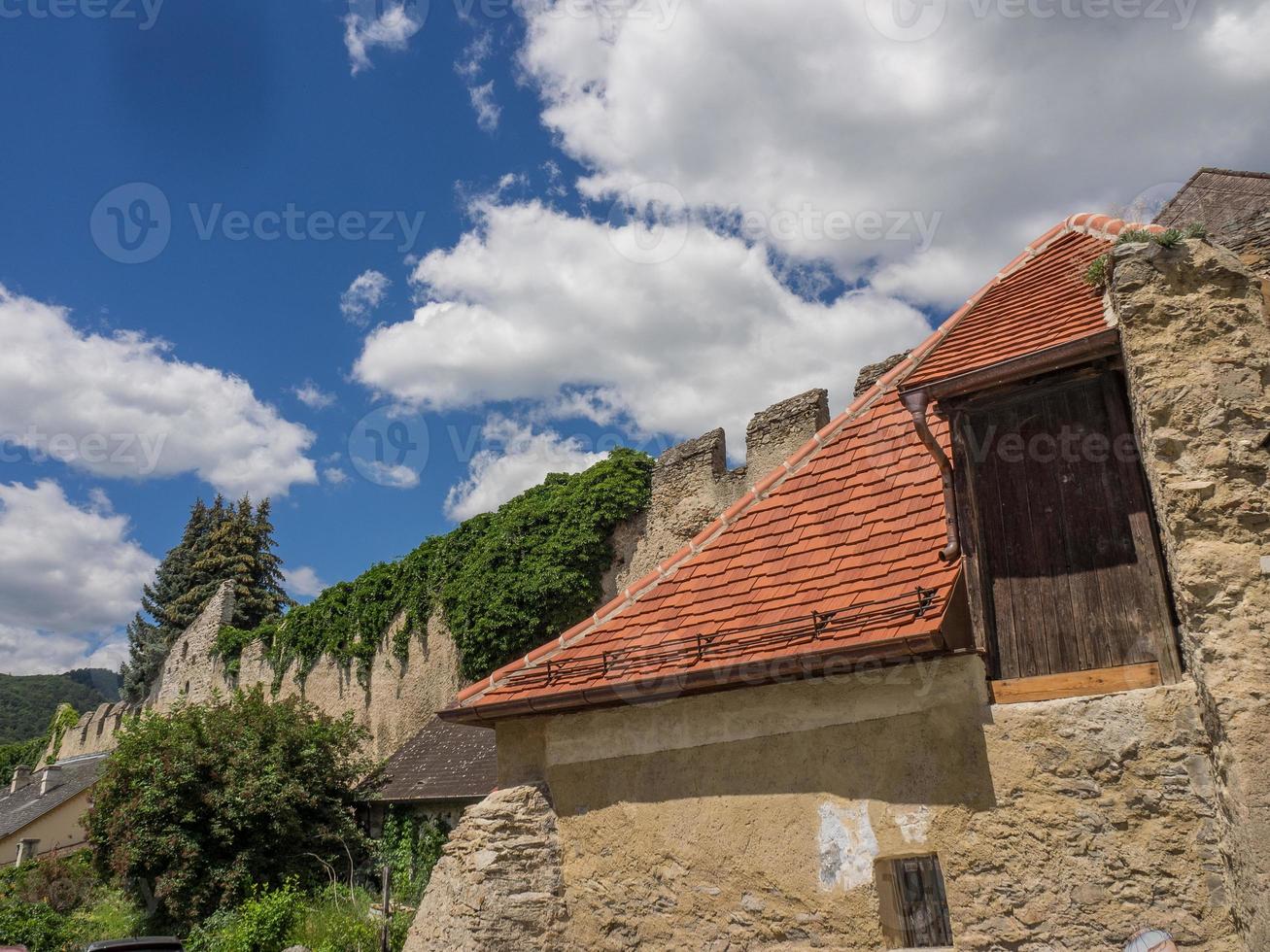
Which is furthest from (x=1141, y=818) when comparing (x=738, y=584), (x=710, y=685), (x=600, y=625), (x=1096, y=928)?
(x=600, y=625)

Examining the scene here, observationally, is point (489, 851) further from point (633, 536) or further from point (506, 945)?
point (633, 536)

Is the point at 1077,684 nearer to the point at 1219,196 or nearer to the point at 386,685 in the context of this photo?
the point at 1219,196

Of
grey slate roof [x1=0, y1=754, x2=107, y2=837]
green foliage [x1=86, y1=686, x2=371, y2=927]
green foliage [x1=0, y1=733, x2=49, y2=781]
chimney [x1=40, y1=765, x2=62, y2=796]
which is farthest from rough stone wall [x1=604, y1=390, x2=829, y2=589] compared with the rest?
green foliage [x1=0, y1=733, x2=49, y2=781]

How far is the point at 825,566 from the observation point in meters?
6.48

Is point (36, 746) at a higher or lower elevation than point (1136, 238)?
lower

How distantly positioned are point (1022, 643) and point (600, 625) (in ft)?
10.8

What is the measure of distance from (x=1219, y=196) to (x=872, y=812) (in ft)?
50.4

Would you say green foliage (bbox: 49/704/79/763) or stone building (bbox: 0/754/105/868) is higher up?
green foliage (bbox: 49/704/79/763)

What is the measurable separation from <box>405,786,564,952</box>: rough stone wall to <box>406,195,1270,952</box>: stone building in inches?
0.8

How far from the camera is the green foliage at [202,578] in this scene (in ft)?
131

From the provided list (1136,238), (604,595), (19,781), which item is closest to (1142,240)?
(1136,238)

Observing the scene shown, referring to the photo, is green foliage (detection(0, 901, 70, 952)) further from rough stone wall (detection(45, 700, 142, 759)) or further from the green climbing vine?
rough stone wall (detection(45, 700, 142, 759))

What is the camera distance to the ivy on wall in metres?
16.9

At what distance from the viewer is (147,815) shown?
1341 centimetres
